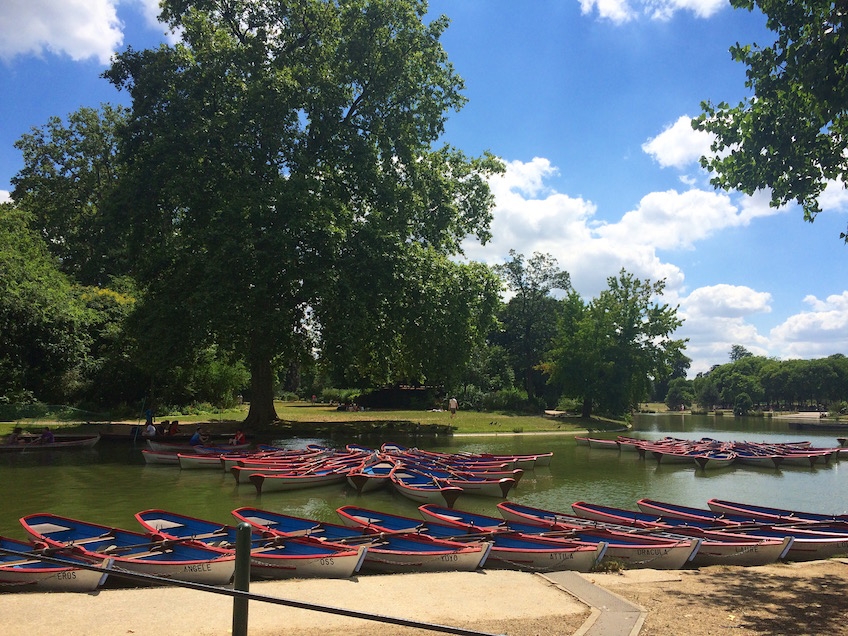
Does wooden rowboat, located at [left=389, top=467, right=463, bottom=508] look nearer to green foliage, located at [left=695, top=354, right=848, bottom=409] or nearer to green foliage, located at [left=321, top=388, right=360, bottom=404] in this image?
green foliage, located at [left=321, top=388, right=360, bottom=404]

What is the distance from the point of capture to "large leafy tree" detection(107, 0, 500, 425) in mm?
26406

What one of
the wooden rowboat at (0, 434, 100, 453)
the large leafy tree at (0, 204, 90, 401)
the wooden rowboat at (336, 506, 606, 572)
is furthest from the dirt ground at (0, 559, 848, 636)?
the large leafy tree at (0, 204, 90, 401)

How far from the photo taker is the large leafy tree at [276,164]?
86.6ft

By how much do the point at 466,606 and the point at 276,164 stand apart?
87.5 ft

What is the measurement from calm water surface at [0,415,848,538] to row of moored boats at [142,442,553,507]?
381 millimetres

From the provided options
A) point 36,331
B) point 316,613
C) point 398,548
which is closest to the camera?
point 316,613

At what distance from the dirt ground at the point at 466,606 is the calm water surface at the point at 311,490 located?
6.21 m

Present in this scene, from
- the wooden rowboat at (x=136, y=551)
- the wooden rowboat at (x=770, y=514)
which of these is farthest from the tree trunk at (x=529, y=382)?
the wooden rowboat at (x=136, y=551)

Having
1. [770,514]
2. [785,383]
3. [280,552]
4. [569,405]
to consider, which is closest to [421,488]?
[280,552]

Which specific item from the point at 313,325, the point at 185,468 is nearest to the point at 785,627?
the point at 185,468

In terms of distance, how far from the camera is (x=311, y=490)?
19.0 meters

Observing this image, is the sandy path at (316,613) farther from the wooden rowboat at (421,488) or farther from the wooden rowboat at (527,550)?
the wooden rowboat at (421,488)

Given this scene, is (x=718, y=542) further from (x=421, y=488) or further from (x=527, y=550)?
(x=421, y=488)

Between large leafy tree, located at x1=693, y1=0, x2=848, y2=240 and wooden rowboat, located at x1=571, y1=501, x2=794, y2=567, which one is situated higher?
large leafy tree, located at x1=693, y1=0, x2=848, y2=240
